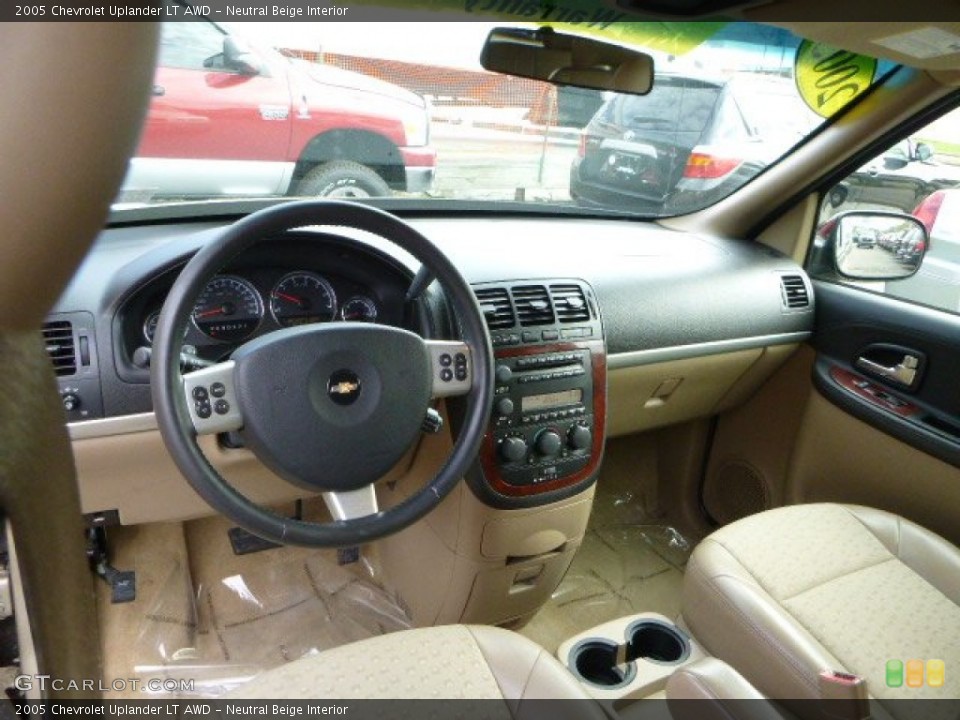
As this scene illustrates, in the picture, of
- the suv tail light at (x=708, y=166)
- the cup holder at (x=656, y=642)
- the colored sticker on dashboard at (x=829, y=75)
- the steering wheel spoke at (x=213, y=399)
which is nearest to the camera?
the steering wheel spoke at (x=213, y=399)

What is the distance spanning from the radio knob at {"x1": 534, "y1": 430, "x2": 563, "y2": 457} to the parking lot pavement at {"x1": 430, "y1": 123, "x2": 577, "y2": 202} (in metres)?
0.82

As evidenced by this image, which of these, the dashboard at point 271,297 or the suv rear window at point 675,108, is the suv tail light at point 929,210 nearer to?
the suv rear window at point 675,108

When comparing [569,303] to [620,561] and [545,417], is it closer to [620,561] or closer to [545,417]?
[545,417]

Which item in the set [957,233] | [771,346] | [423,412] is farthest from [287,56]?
[957,233]

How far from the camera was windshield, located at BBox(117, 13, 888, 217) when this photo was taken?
185 cm

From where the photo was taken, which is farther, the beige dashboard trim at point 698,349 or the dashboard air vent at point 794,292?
the dashboard air vent at point 794,292

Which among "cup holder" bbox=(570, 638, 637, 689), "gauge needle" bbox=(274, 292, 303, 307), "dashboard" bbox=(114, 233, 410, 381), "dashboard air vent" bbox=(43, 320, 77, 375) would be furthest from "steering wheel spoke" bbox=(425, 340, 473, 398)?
"cup holder" bbox=(570, 638, 637, 689)

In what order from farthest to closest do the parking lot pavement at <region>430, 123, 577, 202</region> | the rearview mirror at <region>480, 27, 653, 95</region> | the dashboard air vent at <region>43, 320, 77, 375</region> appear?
the parking lot pavement at <region>430, 123, 577, 202</region>
the rearview mirror at <region>480, 27, 653, 95</region>
the dashboard air vent at <region>43, 320, 77, 375</region>

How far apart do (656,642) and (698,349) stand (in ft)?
2.70

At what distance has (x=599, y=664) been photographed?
5.96 ft

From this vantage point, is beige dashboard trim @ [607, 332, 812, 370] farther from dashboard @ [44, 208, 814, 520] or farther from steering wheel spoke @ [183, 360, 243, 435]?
steering wheel spoke @ [183, 360, 243, 435]

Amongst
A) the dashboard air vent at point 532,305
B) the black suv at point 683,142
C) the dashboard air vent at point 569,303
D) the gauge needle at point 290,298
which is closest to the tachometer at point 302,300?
the gauge needle at point 290,298

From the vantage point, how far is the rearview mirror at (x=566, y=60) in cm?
170

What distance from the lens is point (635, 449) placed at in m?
2.84
